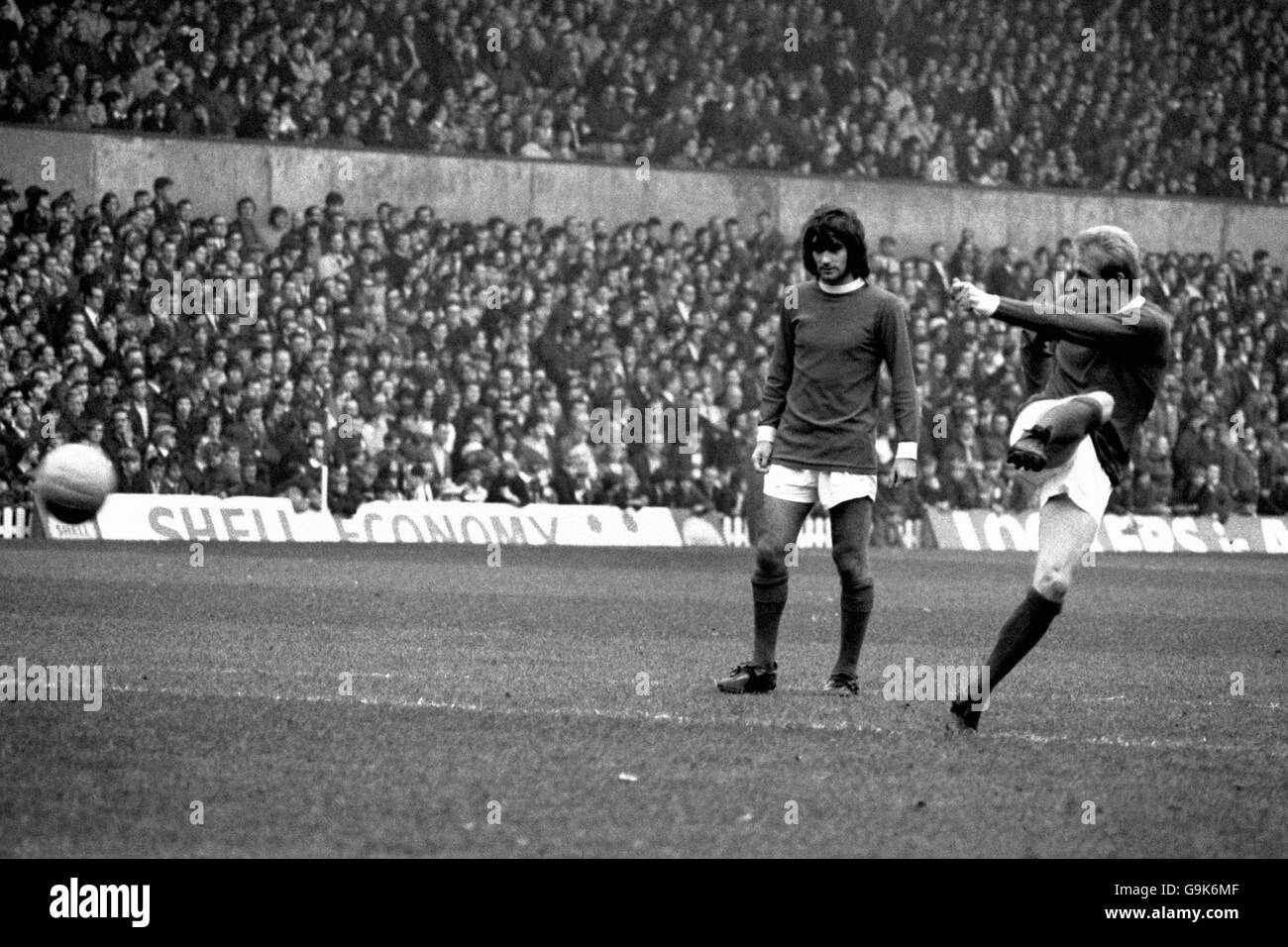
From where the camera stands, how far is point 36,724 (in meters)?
8.02

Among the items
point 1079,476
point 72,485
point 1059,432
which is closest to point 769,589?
point 1079,476

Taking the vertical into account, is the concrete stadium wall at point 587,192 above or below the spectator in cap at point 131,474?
above

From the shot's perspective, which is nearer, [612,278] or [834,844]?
[834,844]

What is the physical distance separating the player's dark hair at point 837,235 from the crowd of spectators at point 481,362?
14.2m

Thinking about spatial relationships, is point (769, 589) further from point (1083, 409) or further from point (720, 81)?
point (720, 81)

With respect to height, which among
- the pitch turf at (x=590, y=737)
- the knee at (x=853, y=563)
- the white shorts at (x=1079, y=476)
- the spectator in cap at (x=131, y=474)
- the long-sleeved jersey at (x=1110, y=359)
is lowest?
the spectator in cap at (x=131, y=474)

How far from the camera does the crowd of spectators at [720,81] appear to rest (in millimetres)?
27250

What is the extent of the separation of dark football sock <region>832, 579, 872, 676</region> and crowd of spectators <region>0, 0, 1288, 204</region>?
18878 millimetres

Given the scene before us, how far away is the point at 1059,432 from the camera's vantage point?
8250 millimetres

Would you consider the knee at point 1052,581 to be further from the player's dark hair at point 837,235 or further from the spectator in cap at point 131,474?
the spectator in cap at point 131,474

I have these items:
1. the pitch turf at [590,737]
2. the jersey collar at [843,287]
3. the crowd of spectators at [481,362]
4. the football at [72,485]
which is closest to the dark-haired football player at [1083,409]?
the pitch turf at [590,737]

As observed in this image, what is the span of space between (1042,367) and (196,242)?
1777 cm

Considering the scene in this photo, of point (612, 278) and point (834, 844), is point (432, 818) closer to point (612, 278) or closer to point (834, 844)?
point (834, 844)

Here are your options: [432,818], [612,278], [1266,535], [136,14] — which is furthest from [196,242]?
[432,818]
